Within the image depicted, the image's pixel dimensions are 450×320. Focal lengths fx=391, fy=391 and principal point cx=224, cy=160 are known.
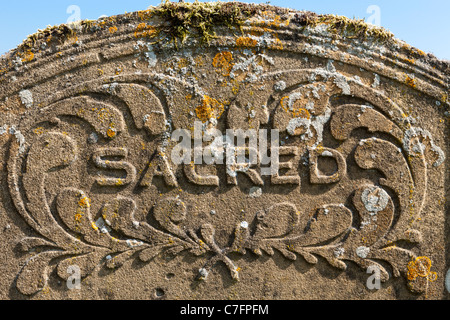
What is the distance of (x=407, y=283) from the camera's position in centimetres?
250

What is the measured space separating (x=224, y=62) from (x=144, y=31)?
21.0 inches

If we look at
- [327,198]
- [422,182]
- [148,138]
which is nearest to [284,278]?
[327,198]

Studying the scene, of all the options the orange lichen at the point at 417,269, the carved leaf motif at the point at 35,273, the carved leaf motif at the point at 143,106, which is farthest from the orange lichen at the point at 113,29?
the orange lichen at the point at 417,269

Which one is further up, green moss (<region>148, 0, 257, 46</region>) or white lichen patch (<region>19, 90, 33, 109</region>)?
green moss (<region>148, 0, 257, 46</region>)

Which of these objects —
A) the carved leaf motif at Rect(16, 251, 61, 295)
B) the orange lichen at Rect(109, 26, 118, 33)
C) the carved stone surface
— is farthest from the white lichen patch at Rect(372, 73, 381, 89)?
the carved leaf motif at Rect(16, 251, 61, 295)

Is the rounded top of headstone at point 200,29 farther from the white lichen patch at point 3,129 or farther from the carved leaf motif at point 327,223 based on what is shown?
the carved leaf motif at point 327,223

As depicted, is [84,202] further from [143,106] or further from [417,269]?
[417,269]

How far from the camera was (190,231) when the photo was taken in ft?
→ 8.04

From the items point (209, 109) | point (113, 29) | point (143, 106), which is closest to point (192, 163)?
point (209, 109)

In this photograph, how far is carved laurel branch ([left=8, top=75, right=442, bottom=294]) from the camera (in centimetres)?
243

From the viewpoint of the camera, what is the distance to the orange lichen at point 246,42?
243 centimetres

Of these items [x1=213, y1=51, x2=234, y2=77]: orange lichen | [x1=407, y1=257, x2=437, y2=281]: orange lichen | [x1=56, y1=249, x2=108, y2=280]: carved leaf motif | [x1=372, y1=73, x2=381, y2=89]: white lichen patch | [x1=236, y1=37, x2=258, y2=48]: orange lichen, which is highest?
[x1=236, y1=37, x2=258, y2=48]: orange lichen

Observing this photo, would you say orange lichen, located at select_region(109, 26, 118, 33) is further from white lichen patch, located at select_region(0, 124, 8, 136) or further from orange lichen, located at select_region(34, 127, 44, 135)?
white lichen patch, located at select_region(0, 124, 8, 136)

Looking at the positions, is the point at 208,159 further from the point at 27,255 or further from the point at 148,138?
the point at 27,255
